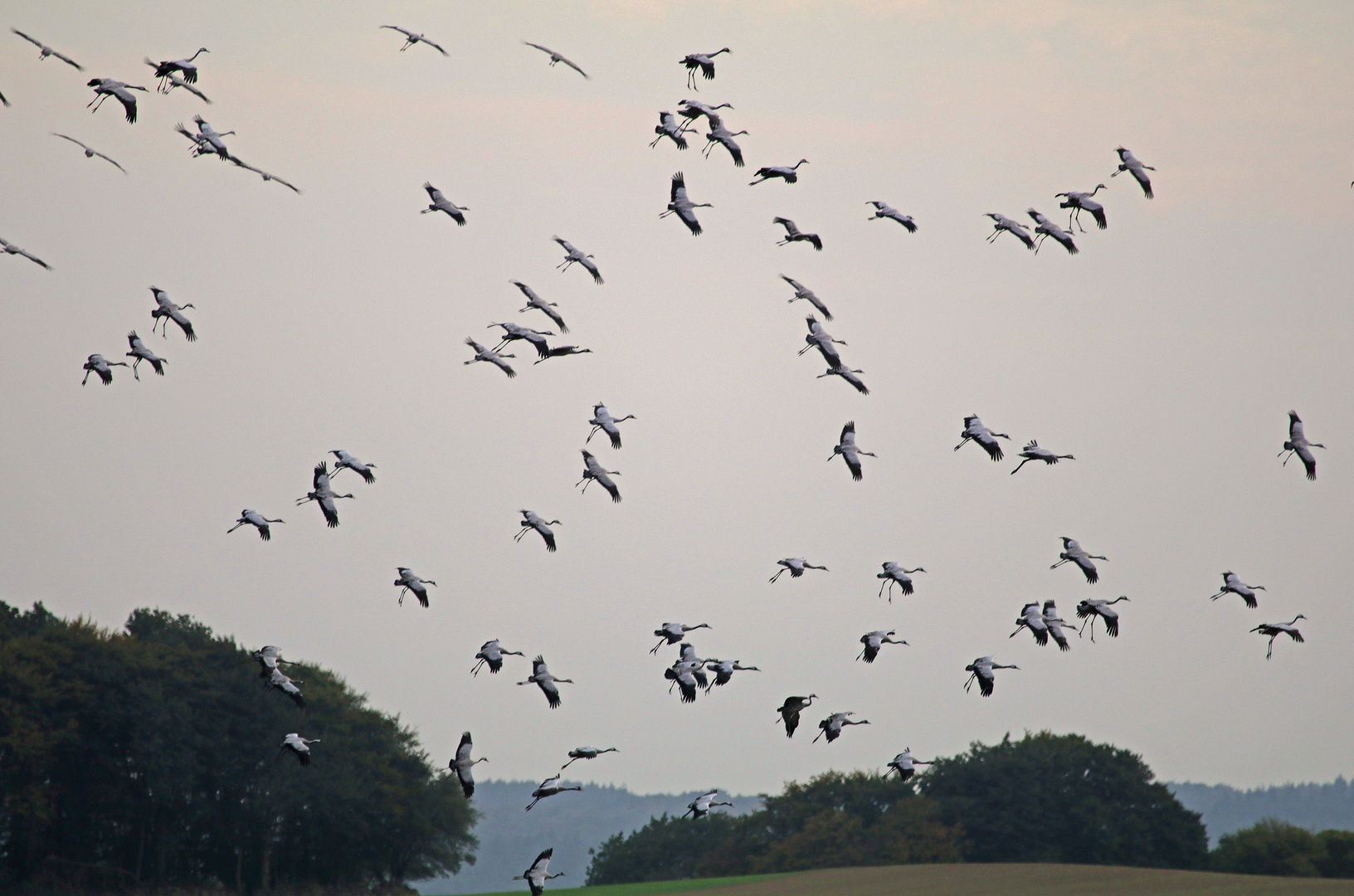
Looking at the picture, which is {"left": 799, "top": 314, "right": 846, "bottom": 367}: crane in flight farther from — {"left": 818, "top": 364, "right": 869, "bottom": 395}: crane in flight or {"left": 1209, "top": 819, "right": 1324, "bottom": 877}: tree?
{"left": 1209, "top": 819, "right": 1324, "bottom": 877}: tree

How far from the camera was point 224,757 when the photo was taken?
311 feet

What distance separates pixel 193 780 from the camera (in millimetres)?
91125

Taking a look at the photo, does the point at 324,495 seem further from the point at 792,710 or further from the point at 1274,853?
the point at 1274,853

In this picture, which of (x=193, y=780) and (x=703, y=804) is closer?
Result: (x=703, y=804)

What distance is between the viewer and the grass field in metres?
74.6

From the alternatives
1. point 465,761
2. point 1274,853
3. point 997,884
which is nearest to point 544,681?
point 465,761

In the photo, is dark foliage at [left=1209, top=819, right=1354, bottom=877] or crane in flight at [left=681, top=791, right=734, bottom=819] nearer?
crane in flight at [left=681, top=791, right=734, bottom=819]

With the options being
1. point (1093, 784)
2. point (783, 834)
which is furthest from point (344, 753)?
point (1093, 784)

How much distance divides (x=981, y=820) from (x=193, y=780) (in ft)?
193

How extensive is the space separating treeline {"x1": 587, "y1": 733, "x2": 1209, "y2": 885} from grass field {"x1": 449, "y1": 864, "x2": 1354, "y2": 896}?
1024 centimetres

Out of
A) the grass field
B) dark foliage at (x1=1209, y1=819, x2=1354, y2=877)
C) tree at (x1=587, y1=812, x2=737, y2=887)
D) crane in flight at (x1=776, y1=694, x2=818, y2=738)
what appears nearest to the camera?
crane in flight at (x1=776, y1=694, x2=818, y2=738)

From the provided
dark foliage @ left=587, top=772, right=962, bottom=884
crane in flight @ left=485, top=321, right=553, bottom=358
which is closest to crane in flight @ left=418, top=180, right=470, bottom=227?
crane in flight @ left=485, top=321, right=553, bottom=358

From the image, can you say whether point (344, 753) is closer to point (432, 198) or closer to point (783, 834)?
point (783, 834)

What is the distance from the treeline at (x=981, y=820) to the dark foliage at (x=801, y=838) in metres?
0.10
